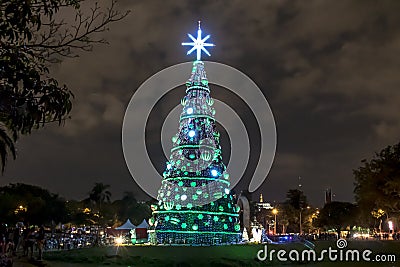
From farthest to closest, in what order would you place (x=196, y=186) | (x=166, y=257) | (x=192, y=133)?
(x=192, y=133), (x=196, y=186), (x=166, y=257)

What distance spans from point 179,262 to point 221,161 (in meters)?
12.4

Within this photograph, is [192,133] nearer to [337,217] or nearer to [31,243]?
[31,243]

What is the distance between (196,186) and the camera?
37219mm

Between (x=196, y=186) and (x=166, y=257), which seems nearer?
(x=166, y=257)

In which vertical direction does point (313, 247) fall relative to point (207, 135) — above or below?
below

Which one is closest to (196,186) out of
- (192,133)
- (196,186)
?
(196,186)

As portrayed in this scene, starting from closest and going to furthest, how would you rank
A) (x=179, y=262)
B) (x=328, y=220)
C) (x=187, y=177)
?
(x=179, y=262), (x=187, y=177), (x=328, y=220)

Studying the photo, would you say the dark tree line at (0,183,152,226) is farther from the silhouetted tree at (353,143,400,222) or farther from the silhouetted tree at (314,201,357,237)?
the silhouetted tree at (353,143,400,222)

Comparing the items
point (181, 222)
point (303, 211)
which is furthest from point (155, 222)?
point (303, 211)

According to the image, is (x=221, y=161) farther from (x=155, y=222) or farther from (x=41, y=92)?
(x=41, y=92)

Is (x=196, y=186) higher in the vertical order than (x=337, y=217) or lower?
lower

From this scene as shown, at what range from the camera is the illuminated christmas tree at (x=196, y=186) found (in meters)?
36.5

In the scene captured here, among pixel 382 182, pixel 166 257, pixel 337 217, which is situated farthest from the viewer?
pixel 337 217

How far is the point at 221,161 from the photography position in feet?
131
